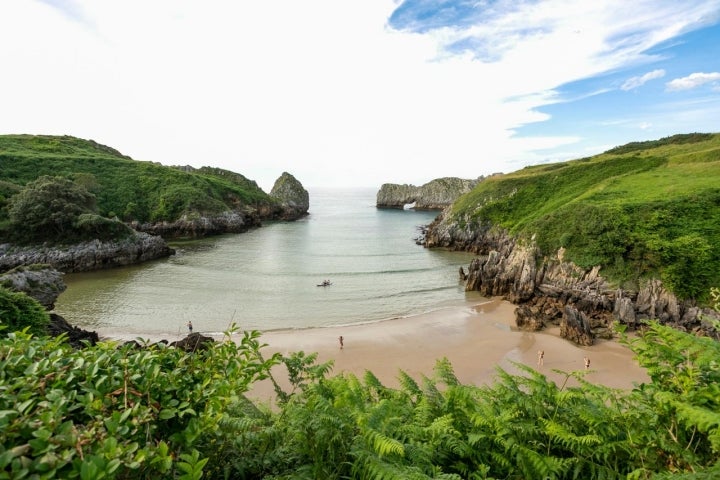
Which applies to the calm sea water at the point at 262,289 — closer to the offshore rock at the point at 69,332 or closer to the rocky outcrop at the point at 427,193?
the offshore rock at the point at 69,332

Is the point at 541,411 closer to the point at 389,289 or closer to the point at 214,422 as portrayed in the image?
the point at 214,422

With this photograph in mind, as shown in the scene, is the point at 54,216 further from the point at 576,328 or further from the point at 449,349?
the point at 576,328

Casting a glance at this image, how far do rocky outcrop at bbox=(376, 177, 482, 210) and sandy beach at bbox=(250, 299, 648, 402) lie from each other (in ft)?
373

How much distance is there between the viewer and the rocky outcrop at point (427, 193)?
457 ft

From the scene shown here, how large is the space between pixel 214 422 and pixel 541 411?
179 inches

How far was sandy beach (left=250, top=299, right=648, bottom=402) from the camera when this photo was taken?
20.8 m

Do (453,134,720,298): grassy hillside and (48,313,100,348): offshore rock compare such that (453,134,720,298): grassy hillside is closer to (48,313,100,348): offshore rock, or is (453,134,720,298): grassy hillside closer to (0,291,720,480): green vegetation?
(0,291,720,480): green vegetation

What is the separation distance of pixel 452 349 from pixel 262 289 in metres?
22.3

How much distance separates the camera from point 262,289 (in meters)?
38.7

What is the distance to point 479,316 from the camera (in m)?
30.7

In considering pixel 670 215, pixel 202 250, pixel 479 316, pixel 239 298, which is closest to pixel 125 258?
pixel 202 250

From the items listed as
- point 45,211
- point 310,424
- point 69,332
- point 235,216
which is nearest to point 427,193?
point 235,216

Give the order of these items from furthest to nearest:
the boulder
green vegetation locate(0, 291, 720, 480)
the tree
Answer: the tree < the boulder < green vegetation locate(0, 291, 720, 480)

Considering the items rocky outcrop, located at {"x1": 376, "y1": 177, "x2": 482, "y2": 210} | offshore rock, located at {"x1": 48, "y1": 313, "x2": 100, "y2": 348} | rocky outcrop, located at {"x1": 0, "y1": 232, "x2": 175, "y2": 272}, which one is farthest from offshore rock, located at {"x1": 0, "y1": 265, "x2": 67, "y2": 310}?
rocky outcrop, located at {"x1": 376, "y1": 177, "x2": 482, "y2": 210}
